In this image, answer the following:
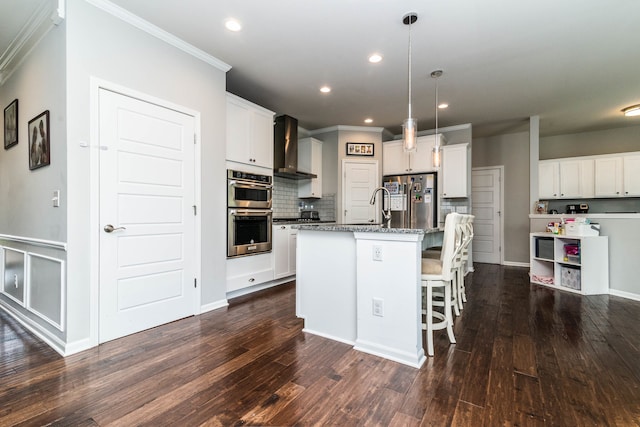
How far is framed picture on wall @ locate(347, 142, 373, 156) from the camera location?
18.2ft

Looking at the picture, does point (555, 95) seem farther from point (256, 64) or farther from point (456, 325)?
point (256, 64)

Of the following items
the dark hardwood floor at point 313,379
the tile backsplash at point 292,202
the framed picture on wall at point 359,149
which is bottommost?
the dark hardwood floor at point 313,379

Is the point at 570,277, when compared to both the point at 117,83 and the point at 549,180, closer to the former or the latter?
the point at 549,180

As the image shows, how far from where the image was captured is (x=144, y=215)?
8.37ft

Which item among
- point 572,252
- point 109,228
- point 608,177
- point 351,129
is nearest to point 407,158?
point 351,129

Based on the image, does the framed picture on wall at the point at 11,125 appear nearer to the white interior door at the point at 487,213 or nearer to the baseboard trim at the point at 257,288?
the baseboard trim at the point at 257,288

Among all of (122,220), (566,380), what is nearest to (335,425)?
(566,380)

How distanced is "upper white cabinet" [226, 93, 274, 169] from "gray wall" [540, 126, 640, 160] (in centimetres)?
596

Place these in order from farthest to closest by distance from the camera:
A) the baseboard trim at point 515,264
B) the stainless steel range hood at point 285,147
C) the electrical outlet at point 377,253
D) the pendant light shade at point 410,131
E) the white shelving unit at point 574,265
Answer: the baseboard trim at point 515,264, the stainless steel range hood at point 285,147, the white shelving unit at point 574,265, the pendant light shade at point 410,131, the electrical outlet at point 377,253

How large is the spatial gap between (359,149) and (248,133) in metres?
2.51

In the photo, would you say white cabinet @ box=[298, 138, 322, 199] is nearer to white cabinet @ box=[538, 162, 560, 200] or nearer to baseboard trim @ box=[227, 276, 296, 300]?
baseboard trim @ box=[227, 276, 296, 300]

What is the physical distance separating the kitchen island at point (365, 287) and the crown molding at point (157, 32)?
203 centimetres

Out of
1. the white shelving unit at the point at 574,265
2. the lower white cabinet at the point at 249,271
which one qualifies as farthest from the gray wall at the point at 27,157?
the white shelving unit at the point at 574,265

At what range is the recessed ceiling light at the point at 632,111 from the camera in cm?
452
